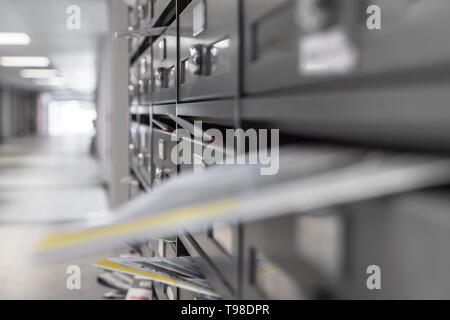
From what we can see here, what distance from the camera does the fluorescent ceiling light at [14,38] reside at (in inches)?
257

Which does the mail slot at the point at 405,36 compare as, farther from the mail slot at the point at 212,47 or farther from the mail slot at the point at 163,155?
the mail slot at the point at 163,155

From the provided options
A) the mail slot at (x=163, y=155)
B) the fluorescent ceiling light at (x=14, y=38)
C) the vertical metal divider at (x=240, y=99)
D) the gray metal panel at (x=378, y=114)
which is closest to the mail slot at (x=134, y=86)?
the mail slot at (x=163, y=155)

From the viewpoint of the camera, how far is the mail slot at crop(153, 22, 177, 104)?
1.03 meters

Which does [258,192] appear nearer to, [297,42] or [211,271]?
[297,42]

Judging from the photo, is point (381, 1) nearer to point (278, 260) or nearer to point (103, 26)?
point (278, 260)

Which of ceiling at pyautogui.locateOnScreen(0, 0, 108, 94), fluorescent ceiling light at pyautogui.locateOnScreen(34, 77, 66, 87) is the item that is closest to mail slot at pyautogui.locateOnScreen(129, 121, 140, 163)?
ceiling at pyautogui.locateOnScreen(0, 0, 108, 94)

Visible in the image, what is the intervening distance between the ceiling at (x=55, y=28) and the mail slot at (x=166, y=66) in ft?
11.0

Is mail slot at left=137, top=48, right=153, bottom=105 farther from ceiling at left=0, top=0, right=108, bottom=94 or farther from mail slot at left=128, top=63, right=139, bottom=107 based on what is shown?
ceiling at left=0, top=0, right=108, bottom=94

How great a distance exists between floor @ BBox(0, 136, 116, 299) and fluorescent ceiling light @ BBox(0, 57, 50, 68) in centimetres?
183

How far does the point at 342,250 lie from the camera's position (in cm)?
37

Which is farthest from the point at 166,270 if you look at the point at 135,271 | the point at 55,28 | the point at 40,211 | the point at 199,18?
the point at 55,28

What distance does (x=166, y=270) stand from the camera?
2.52 feet

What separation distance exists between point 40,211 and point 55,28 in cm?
239
